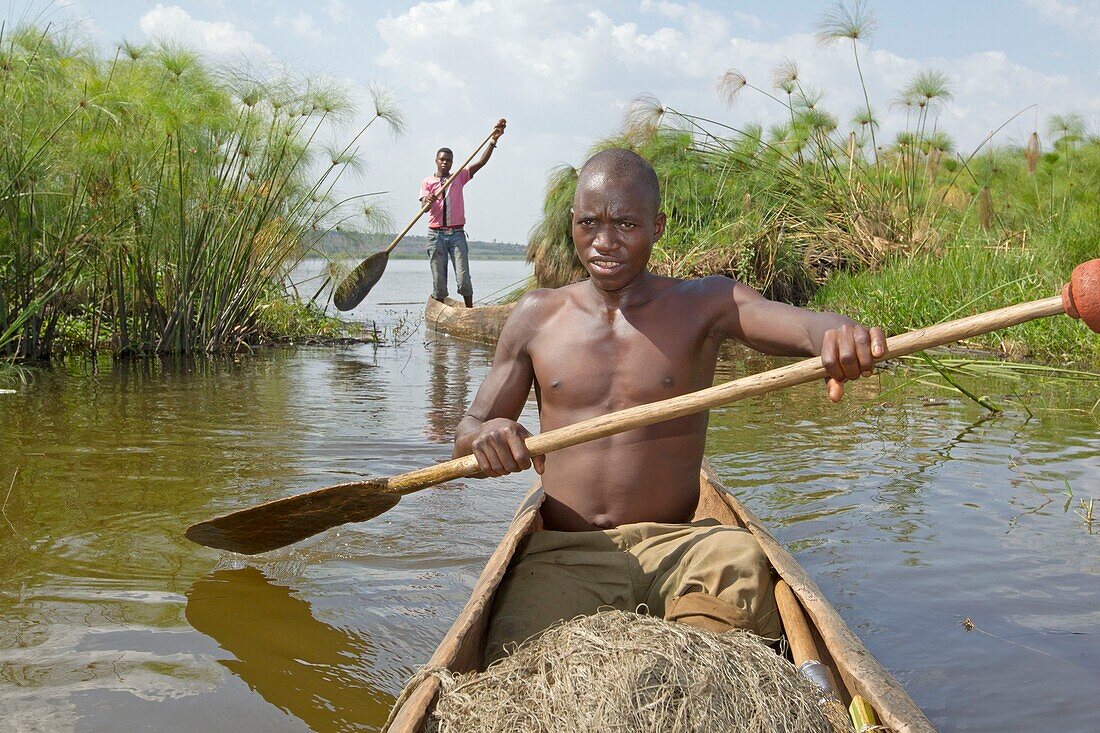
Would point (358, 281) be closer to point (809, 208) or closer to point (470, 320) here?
point (470, 320)

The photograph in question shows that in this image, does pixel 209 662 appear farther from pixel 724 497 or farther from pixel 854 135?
pixel 854 135

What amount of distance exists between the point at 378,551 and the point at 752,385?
1861mm

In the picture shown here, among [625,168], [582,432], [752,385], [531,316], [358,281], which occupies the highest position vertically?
[625,168]

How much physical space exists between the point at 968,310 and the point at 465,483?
456 cm

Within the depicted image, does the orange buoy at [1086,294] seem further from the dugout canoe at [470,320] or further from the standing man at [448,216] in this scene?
the standing man at [448,216]

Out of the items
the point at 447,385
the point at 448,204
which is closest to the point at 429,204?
the point at 448,204

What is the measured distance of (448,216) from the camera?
11.6 meters

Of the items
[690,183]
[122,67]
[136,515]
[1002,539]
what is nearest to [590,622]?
[1002,539]

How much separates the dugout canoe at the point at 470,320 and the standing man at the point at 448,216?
395 millimetres

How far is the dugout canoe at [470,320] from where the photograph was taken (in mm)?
10984

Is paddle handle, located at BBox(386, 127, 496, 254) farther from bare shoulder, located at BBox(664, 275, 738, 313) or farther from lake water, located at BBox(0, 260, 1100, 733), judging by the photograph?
bare shoulder, located at BBox(664, 275, 738, 313)

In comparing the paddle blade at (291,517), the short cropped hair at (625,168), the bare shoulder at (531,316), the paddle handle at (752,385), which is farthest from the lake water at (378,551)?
the short cropped hair at (625,168)

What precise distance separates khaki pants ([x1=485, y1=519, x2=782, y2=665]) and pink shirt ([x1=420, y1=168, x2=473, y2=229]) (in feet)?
30.3

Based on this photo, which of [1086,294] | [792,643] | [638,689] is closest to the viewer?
[638,689]
